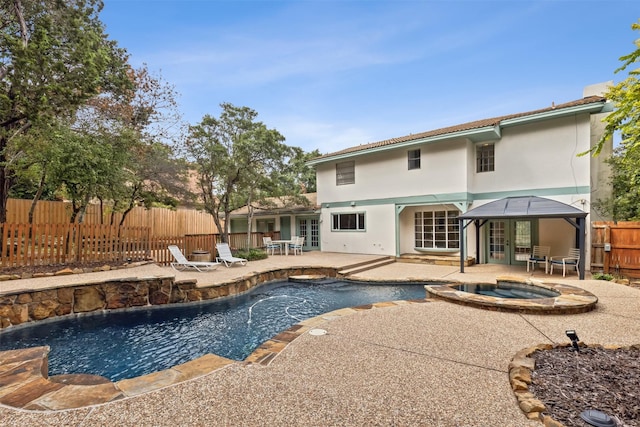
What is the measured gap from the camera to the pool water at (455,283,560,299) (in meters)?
7.53

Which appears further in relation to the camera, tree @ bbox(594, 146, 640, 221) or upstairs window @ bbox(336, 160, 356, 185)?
upstairs window @ bbox(336, 160, 356, 185)

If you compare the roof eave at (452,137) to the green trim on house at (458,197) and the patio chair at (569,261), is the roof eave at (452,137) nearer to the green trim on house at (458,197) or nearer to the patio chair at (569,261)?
the green trim on house at (458,197)

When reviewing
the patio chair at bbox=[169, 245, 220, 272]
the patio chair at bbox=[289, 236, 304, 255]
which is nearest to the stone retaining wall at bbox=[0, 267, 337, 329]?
the patio chair at bbox=[169, 245, 220, 272]

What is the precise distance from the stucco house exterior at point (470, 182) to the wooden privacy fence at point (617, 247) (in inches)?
14.1

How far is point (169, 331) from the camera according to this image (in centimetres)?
578

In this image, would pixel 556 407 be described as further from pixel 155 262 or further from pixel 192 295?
pixel 155 262

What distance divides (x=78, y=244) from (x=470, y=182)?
1441cm

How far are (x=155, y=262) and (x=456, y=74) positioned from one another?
14.4 metres

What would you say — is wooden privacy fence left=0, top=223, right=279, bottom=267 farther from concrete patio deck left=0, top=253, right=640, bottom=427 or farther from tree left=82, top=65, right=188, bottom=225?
concrete patio deck left=0, top=253, right=640, bottom=427

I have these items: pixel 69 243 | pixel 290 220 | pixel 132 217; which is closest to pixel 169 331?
pixel 69 243

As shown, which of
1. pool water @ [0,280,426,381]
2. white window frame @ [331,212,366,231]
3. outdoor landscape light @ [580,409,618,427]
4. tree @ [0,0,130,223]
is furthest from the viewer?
white window frame @ [331,212,366,231]

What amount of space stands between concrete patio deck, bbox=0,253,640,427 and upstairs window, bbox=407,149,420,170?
362 inches

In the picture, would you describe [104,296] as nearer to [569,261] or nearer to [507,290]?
[507,290]

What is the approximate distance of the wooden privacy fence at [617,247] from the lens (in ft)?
30.8
